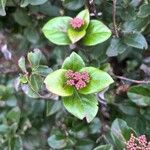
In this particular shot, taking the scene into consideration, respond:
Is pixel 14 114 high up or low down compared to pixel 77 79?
down

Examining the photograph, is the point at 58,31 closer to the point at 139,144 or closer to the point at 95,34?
the point at 95,34

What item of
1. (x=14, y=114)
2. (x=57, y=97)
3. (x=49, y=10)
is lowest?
(x=14, y=114)

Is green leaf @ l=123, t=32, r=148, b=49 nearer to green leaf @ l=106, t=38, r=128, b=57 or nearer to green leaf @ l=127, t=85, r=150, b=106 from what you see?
green leaf @ l=106, t=38, r=128, b=57

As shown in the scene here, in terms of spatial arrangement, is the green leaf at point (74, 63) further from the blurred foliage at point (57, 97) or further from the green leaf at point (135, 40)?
the green leaf at point (135, 40)

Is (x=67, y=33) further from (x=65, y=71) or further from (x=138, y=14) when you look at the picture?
(x=138, y=14)

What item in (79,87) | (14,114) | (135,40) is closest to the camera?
(79,87)

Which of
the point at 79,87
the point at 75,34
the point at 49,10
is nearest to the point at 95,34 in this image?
the point at 75,34

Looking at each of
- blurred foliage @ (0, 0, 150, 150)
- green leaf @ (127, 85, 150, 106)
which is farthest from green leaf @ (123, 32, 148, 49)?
green leaf @ (127, 85, 150, 106)
